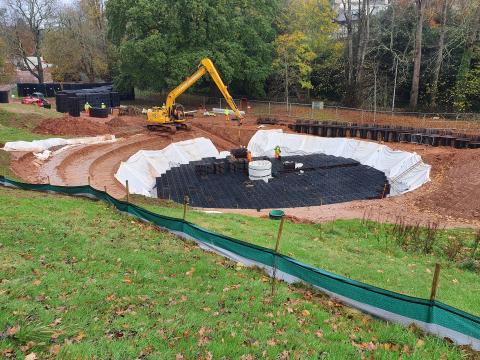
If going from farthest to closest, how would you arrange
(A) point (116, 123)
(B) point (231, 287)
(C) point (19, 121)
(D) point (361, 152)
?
(A) point (116, 123)
(C) point (19, 121)
(D) point (361, 152)
(B) point (231, 287)

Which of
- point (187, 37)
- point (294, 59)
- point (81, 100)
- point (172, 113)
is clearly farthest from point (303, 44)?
point (81, 100)

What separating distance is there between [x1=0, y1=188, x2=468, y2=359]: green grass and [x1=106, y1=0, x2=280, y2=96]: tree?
30.0m

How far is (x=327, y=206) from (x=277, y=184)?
517 centimetres

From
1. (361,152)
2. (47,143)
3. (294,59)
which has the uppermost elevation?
(294,59)

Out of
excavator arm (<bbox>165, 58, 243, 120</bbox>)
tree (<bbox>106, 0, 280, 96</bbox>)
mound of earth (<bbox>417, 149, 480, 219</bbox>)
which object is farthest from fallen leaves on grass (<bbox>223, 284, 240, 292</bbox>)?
tree (<bbox>106, 0, 280, 96</bbox>)

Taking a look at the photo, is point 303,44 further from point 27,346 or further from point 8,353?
point 8,353

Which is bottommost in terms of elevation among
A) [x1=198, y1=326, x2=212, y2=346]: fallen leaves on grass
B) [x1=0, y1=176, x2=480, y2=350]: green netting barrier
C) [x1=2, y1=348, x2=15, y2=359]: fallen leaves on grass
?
[x1=198, y1=326, x2=212, y2=346]: fallen leaves on grass

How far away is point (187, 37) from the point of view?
38.5 m

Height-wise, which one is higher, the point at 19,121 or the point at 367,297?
the point at 19,121

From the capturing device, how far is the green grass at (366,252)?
9.05 meters

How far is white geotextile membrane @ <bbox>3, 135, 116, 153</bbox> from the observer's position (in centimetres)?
2397

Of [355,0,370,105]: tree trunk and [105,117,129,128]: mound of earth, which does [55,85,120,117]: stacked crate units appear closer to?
[105,117,129,128]: mound of earth

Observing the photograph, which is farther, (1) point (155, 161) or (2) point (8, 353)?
(1) point (155, 161)

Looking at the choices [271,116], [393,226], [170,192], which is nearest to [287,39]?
[271,116]
